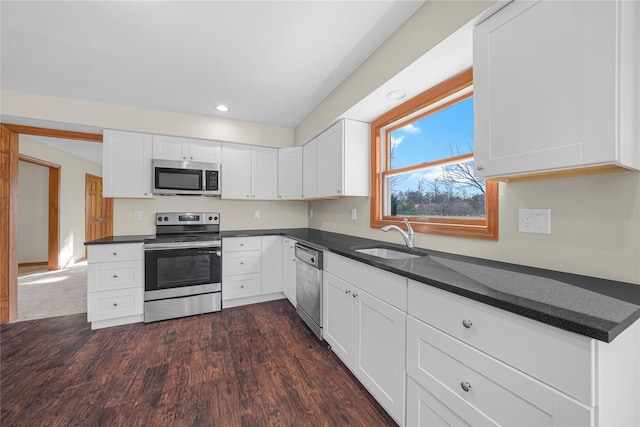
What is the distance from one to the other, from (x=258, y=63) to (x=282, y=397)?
2.62 metres

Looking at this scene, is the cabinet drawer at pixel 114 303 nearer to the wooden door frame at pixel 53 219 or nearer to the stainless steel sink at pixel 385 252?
the stainless steel sink at pixel 385 252

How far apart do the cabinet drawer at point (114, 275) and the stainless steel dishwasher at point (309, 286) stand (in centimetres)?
175

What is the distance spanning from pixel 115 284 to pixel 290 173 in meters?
2.42

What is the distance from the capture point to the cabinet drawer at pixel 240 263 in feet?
10.3

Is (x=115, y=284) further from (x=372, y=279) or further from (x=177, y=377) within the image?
(x=372, y=279)

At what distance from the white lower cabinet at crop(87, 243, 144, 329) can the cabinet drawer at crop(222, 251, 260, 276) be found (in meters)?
0.87

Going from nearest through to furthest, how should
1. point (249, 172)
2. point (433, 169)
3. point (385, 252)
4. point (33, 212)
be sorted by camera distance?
point (433, 169)
point (385, 252)
point (249, 172)
point (33, 212)

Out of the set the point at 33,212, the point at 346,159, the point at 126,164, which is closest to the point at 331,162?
the point at 346,159

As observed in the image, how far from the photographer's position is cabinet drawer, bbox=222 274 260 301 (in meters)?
3.14

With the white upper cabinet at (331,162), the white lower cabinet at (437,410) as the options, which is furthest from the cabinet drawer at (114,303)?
the white lower cabinet at (437,410)

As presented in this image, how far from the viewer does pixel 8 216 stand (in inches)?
111

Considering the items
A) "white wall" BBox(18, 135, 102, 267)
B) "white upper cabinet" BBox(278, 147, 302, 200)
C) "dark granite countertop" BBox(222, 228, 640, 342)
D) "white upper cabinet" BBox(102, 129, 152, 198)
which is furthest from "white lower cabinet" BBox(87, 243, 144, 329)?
"white wall" BBox(18, 135, 102, 267)

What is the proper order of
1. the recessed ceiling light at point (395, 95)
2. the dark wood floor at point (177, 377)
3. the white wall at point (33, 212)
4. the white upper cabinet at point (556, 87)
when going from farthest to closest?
the white wall at point (33, 212) < the recessed ceiling light at point (395, 95) < the dark wood floor at point (177, 377) < the white upper cabinet at point (556, 87)

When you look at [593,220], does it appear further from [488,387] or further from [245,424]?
[245,424]
